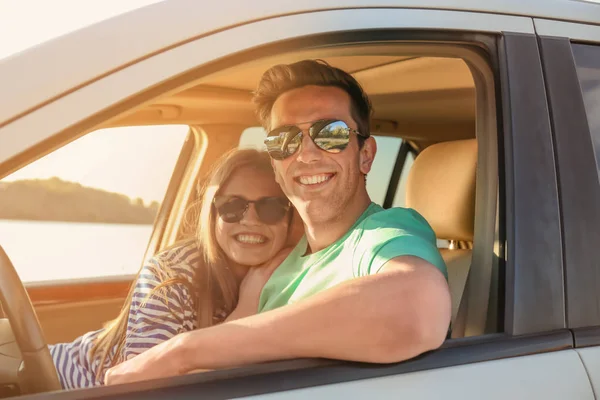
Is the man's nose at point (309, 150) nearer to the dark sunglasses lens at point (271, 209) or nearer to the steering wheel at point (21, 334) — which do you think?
the dark sunglasses lens at point (271, 209)

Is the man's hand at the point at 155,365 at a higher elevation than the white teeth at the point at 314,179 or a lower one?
lower

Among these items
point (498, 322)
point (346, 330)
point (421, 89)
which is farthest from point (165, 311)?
point (421, 89)

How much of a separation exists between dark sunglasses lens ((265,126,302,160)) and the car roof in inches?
28.8

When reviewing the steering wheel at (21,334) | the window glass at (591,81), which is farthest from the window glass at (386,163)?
the steering wheel at (21,334)

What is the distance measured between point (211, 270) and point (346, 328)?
0.99m

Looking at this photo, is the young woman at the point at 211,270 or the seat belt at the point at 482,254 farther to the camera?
the young woman at the point at 211,270

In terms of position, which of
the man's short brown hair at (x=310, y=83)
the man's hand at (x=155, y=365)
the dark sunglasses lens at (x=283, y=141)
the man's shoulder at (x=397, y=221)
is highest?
the man's short brown hair at (x=310, y=83)

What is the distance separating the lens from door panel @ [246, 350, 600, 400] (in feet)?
4.21

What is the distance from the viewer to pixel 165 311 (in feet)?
6.97

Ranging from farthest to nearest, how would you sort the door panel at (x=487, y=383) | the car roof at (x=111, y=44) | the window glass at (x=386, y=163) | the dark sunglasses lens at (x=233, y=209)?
the window glass at (x=386, y=163) → the dark sunglasses lens at (x=233, y=209) → the door panel at (x=487, y=383) → the car roof at (x=111, y=44)

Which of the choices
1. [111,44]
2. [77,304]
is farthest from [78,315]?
[111,44]

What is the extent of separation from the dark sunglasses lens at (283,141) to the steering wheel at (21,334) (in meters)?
0.85

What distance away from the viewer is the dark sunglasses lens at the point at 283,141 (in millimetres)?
2123

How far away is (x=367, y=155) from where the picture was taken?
2.26 m
